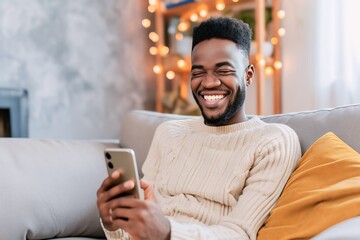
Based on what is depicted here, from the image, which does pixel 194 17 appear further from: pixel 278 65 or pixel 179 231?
pixel 179 231

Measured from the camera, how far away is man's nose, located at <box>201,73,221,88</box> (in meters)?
1.29

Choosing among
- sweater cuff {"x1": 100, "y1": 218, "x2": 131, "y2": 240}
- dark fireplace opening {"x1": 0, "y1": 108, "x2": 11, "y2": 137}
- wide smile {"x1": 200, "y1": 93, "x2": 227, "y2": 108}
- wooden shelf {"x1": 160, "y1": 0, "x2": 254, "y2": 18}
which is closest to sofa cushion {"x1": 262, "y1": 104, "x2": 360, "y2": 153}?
wide smile {"x1": 200, "y1": 93, "x2": 227, "y2": 108}

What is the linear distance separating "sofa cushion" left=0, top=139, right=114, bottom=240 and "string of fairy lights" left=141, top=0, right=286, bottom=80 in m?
1.41

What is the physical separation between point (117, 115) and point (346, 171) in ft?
7.39

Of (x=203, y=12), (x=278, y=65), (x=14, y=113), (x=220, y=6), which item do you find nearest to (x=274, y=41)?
Result: (x=278, y=65)

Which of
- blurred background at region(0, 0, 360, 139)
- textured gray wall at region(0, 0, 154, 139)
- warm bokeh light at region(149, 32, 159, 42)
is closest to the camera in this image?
blurred background at region(0, 0, 360, 139)

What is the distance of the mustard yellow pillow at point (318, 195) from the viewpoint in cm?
96

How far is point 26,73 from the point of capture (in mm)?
2691

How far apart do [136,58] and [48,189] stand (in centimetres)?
195

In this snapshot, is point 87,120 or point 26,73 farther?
point 87,120

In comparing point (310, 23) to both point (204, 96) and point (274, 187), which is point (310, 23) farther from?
point (274, 187)

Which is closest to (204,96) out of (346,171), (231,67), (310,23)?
(231,67)

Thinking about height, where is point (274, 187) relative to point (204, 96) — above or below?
below

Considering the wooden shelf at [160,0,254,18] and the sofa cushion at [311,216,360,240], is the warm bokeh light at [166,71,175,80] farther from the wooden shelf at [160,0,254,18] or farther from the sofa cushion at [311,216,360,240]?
the sofa cushion at [311,216,360,240]
